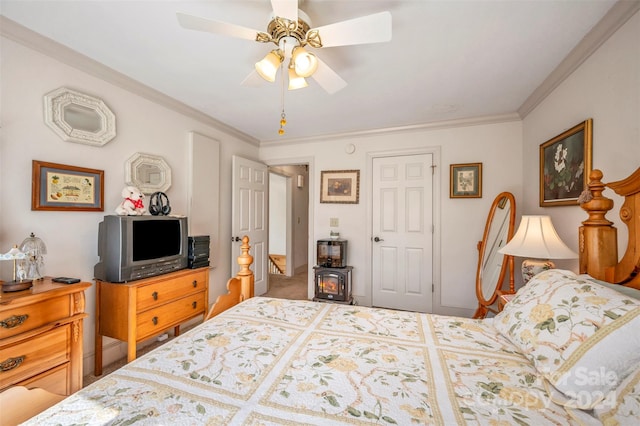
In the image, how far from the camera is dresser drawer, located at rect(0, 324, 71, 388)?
1303mm

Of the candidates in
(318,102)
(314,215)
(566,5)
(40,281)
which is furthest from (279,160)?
(566,5)

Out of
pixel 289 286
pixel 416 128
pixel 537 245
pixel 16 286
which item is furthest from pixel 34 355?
pixel 416 128

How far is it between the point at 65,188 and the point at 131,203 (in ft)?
1.32

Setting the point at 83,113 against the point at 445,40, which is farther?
the point at 83,113

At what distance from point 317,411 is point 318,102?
260 cm

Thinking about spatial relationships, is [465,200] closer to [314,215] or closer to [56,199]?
[314,215]

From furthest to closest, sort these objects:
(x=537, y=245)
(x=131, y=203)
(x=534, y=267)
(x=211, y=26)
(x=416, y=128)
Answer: (x=416, y=128), (x=131, y=203), (x=534, y=267), (x=537, y=245), (x=211, y=26)

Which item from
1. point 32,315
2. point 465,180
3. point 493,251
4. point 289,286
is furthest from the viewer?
point 289,286

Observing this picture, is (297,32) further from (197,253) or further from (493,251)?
(493,251)

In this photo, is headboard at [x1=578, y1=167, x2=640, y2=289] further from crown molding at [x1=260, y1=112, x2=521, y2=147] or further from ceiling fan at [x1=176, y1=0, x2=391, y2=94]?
crown molding at [x1=260, y1=112, x2=521, y2=147]

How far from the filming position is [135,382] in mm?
854

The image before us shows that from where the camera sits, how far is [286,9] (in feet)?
4.09

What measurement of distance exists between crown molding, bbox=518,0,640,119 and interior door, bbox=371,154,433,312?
1256 mm

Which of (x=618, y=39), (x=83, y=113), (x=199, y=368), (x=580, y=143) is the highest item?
(x=618, y=39)
